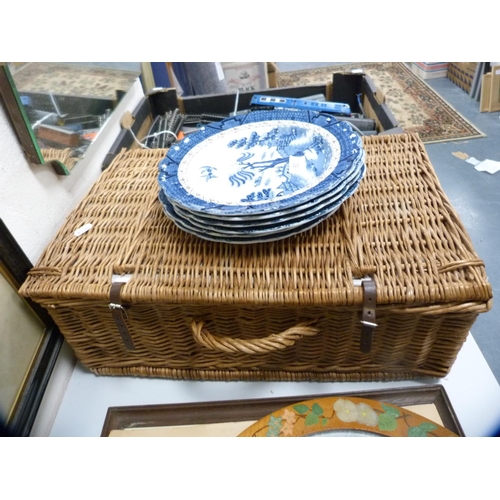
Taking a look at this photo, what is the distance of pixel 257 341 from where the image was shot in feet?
1.63

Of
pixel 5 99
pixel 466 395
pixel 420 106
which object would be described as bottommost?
pixel 420 106

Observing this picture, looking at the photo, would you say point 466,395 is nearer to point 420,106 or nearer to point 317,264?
point 317,264

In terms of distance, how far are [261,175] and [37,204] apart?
36 centimetres

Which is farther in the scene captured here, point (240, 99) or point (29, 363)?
point (240, 99)

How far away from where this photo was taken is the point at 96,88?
2.84 feet

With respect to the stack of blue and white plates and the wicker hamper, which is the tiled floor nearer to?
the wicker hamper

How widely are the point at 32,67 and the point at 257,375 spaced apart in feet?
1.95

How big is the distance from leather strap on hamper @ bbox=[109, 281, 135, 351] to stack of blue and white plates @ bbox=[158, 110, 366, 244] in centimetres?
12

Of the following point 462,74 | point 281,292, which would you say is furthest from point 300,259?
point 462,74

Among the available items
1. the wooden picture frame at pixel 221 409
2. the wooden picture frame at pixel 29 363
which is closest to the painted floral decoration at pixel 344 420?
the wooden picture frame at pixel 221 409

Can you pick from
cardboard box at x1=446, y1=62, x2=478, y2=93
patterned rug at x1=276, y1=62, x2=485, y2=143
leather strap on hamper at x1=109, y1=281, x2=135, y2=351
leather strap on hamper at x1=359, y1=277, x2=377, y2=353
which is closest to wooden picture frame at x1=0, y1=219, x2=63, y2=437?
leather strap on hamper at x1=109, y1=281, x2=135, y2=351

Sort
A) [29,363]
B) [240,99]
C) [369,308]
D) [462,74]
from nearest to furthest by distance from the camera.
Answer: [369,308], [29,363], [240,99], [462,74]

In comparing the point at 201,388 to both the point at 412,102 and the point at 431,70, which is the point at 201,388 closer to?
the point at 412,102

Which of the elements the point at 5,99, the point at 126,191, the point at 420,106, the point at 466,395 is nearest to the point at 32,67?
the point at 5,99
